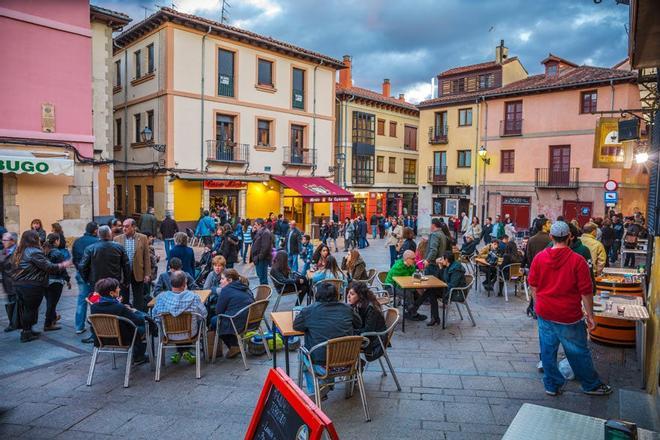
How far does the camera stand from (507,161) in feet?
97.1

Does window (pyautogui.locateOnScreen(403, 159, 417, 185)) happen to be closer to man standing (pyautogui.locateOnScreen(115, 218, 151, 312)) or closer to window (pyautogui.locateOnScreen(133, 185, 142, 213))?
window (pyautogui.locateOnScreen(133, 185, 142, 213))

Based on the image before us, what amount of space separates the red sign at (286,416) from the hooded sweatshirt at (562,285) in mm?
3437

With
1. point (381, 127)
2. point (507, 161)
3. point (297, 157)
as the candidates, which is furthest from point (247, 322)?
point (381, 127)

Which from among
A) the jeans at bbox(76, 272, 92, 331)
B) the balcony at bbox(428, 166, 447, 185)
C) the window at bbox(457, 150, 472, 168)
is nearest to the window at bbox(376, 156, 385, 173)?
the balcony at bbox(428, 166, 447, 185)

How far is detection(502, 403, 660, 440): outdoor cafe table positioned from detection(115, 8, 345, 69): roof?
2176 centimetres

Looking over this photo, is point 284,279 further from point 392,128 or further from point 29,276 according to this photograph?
point 392,128

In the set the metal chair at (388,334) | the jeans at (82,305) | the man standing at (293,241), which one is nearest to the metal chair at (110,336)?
the jeans at (82,305)

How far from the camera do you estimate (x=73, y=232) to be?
606 inches

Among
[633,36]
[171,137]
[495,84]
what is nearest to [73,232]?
[171,137]

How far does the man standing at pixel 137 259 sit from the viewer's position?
7734 millimetres

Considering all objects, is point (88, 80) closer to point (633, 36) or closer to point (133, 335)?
point (133, 335)

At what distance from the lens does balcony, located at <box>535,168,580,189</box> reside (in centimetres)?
2653

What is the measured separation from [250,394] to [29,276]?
4000 millimetres

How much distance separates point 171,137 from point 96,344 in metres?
17.0
